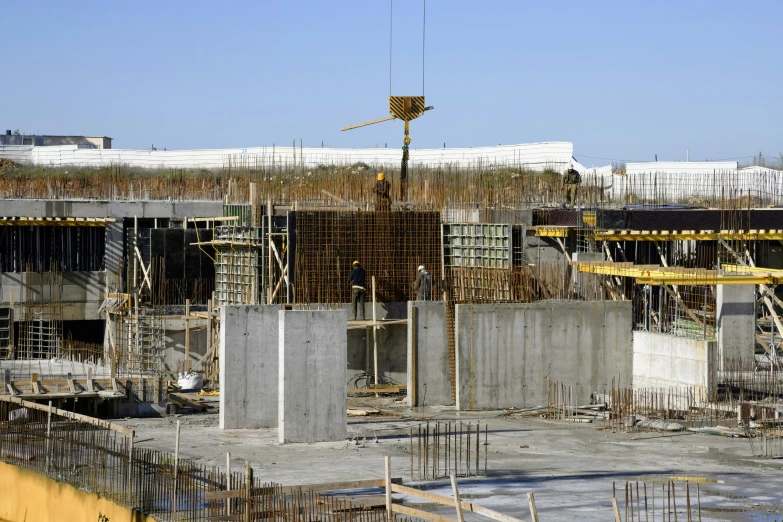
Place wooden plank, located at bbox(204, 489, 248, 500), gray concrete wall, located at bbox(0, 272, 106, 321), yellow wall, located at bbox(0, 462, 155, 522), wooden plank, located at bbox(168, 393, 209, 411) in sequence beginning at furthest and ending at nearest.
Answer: gray concrete wall, located at bbox(0, 272, 106, 321)
wooden plank, located at bbox(168, 393, 209, 411)
yellow wall, located at bbox(0, 462, 155, 522)
wooden plank, located at bbox(204, 489, 248, 500)

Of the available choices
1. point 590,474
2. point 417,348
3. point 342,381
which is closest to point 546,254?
point 417,348

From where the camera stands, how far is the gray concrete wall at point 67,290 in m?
28.2

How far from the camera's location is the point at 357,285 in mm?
22406

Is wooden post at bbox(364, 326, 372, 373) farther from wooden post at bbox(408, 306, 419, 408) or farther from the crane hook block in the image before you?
the crane hook block

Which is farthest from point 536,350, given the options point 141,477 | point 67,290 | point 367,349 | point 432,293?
point 67,290

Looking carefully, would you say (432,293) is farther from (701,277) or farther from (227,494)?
(227,494)

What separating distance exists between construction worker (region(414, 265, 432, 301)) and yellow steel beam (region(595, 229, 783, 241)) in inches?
177

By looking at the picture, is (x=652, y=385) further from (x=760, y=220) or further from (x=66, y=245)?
(x=66, y=245)

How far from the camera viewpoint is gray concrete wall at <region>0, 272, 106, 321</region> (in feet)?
92.5

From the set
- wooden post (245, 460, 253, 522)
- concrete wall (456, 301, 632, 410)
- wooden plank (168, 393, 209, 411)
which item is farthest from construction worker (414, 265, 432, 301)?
wooden post (245, 460, 253, 522)

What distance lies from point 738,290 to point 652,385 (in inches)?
99.3

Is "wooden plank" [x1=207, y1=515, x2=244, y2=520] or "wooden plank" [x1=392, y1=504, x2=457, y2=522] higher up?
"wooden plank" [x1=392, y1=504, x2=457, y2=522]

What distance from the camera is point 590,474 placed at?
13430 mm

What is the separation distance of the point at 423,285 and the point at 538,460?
7.61 meters
